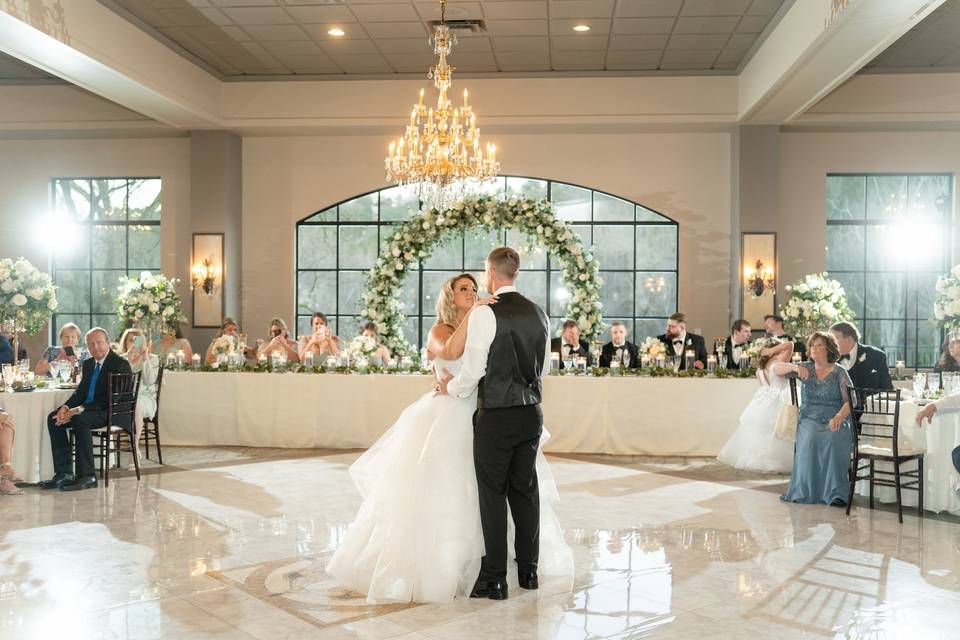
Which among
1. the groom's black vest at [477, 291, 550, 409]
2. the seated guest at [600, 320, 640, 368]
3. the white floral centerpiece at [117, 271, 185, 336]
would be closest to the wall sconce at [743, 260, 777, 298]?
the seated guest at [600, 320, 640, 368]

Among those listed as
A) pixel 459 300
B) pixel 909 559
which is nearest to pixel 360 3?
pixel 459 300

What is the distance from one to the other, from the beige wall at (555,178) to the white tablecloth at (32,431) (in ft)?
18.3

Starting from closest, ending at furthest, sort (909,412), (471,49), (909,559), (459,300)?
(459,300), (909,559), (909,412), (471,49)

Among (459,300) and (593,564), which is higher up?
(459,300)

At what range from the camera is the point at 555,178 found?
1322cm

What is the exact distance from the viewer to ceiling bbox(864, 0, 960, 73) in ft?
32.3

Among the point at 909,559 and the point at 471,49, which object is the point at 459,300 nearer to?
the point at 909,559

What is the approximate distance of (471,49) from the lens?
11344 millimetres

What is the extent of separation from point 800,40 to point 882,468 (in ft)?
14.2

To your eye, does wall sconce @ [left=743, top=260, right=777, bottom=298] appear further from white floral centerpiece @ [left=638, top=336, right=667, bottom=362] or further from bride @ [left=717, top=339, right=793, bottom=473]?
bride @ [left=717, top=339, right=793, bottom=473]

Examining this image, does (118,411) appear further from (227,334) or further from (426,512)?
(426,512)

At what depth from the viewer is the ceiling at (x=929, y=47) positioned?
388 inches

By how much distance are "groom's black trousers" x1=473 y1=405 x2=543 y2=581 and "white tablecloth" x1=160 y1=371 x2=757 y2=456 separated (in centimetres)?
480

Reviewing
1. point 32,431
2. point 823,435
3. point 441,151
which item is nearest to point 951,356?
point 823,435
